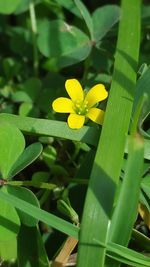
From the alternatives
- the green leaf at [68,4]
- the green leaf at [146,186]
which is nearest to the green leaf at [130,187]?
the green leaf at [146,186]

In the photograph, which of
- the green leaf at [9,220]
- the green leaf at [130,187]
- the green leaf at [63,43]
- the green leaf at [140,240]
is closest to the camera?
the green leaf at [130,187]

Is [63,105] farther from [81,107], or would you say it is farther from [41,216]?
[41,216]

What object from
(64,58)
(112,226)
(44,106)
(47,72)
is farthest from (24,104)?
(112,226)

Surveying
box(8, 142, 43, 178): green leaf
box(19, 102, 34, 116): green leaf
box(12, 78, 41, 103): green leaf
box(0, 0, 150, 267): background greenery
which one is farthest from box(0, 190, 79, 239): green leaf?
box(12, 78, 41, 103): green leaf

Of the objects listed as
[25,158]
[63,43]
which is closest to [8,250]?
[25,158]

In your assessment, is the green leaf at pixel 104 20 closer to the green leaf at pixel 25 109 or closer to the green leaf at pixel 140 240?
the green leaf at pixel 25 109

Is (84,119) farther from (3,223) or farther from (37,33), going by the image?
(37,33)

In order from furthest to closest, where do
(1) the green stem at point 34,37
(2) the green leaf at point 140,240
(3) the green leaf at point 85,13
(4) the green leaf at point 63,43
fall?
(1) the green stem at point 34,37 → (4) the green leaf at point 63,43 → (3) the green leaf at point 85,13 → (2) the green leaf at point 140,240

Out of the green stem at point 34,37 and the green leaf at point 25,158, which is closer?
the green leaf at point 25,158
